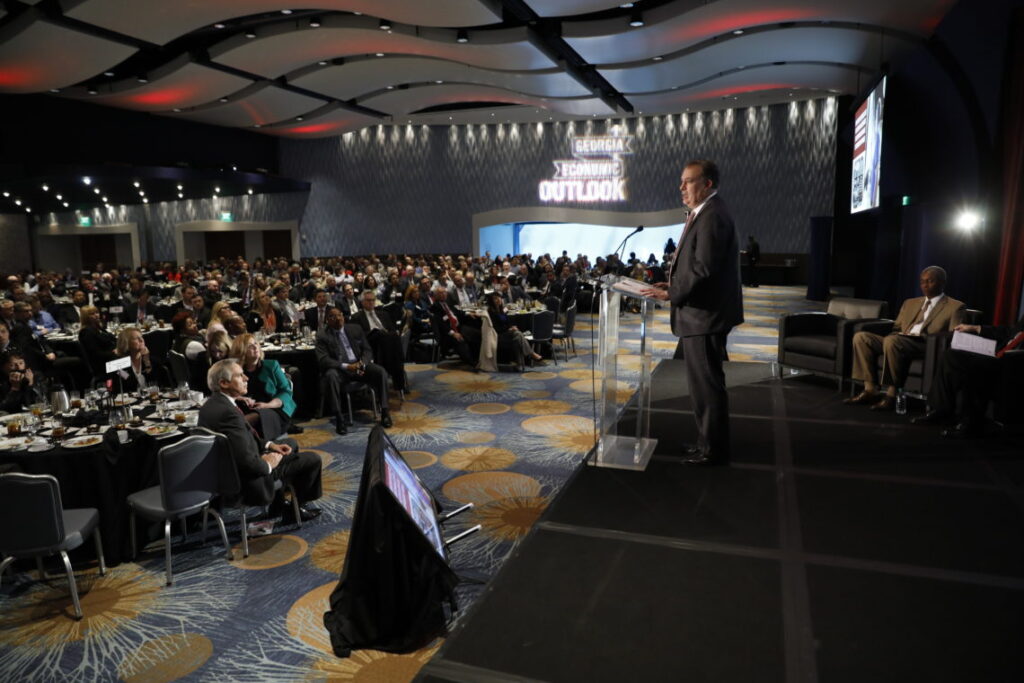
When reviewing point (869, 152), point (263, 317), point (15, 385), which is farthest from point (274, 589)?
point (869, 152)

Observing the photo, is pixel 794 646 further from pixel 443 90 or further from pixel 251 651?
pixel 443 90

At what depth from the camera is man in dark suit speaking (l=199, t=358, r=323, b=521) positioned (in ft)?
11.2

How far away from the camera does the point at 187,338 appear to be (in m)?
5.74

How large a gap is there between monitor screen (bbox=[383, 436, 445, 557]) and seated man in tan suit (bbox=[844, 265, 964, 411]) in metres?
3.60

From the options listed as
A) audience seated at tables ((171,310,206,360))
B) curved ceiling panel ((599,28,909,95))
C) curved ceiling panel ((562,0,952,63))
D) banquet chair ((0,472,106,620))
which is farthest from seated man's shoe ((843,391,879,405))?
curved ceiling panel ((599,28,909,95))

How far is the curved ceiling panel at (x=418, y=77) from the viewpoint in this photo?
1512cm

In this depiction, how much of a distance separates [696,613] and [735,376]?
426 centimetres

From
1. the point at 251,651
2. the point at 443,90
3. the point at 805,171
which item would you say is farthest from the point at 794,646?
the point at 805,171

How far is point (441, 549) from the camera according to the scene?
8.80 feet

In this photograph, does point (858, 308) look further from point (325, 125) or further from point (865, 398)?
point (325, 125)

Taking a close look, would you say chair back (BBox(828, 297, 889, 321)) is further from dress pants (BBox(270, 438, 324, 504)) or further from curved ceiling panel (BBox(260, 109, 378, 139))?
curved ceiling panel (BBox(260, 109, 378, 139))

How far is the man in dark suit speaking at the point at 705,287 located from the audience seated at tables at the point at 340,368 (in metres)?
3.35

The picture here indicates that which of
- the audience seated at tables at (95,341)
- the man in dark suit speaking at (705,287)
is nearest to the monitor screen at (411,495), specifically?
the man in dark suit speaking at (705,287)

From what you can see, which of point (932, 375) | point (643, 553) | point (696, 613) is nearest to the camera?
point (696, 613)
